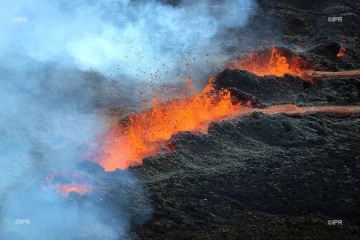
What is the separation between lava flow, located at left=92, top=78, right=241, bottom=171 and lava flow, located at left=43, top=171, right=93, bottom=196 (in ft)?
3.31

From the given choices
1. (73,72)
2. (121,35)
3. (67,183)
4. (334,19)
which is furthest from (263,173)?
(334,19)

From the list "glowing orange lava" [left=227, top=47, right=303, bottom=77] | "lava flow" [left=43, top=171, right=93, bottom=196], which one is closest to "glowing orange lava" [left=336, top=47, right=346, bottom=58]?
"glowing orange lava" [left=227, top=47, right=303, bottom=77]

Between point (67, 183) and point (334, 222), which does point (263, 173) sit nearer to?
point (334, 222)

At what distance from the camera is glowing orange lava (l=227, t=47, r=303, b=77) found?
1452 cm

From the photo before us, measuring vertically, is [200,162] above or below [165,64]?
below

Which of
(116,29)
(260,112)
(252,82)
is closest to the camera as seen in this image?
(260,112)

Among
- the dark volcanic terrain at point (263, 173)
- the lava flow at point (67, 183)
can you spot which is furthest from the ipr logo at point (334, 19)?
the lava flow at point (67, 183)

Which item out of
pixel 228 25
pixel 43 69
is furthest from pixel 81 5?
pixel 228 25

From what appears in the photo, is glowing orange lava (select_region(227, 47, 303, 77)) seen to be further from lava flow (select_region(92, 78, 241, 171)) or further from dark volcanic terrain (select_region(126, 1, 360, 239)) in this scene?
lava flow (select_region(92, 78, 241, 171))

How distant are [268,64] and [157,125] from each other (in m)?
5.80

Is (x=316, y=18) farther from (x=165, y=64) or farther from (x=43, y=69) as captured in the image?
(x=43, y=69)

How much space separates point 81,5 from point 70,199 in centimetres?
982

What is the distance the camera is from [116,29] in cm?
1552

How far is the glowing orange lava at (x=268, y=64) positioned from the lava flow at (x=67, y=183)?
787 centimetres
